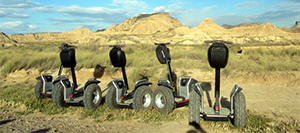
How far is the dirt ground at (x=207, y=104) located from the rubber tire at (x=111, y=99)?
69 cm

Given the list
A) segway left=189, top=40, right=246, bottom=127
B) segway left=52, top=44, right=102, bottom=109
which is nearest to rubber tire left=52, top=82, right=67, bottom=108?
segway left=52, top=44, right=102, bottom=109

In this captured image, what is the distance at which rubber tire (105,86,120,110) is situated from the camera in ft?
20.3

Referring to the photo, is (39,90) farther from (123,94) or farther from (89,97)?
(123,94)

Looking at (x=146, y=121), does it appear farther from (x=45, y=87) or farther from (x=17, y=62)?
(x=17, y=62)

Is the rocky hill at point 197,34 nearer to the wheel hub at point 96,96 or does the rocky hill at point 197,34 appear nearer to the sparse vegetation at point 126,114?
the sparse vegetation at point 126,114

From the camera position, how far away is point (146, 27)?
9244cm

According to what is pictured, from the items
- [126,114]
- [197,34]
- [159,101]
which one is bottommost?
[126,114]

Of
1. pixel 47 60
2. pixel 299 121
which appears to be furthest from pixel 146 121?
pixel 47 60

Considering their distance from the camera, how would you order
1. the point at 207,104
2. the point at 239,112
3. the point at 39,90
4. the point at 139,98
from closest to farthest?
the point at 239,112, the point at 139,98, the point at 207,104, the point at 39,90

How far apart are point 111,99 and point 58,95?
1.52m

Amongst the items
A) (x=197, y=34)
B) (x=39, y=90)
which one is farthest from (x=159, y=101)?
(x=197, y=34)

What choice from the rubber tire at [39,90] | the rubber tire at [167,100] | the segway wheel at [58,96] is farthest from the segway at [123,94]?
the rubber tire at [39,90]

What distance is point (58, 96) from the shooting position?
6500 mm

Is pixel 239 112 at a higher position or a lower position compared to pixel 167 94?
lower
